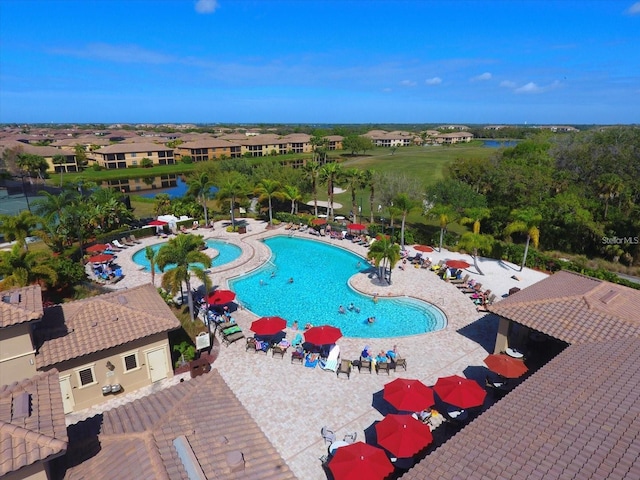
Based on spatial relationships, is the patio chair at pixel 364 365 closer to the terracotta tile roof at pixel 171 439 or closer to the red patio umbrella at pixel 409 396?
the red patio umbrella at pixel 409 396

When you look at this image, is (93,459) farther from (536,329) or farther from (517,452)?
(536,329)

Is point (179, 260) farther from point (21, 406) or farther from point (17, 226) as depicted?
point (17, 226)

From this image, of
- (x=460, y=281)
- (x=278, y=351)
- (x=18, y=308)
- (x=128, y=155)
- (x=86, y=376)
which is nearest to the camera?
(x=18, y=308)

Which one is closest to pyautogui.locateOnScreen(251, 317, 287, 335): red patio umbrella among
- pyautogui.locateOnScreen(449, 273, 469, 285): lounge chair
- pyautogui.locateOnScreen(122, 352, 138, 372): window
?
pyautogui.locateOnScreen(122, 352, 138, 372): window

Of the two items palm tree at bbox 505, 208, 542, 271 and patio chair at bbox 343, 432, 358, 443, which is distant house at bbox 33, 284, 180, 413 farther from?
palm tree at bbox 505, 208, 542, 271

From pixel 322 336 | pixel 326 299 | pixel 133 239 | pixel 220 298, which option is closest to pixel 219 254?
pixel 133 239

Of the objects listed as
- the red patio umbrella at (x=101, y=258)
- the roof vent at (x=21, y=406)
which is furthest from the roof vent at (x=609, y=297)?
the red patio umbrella at (x=101, y=258)
